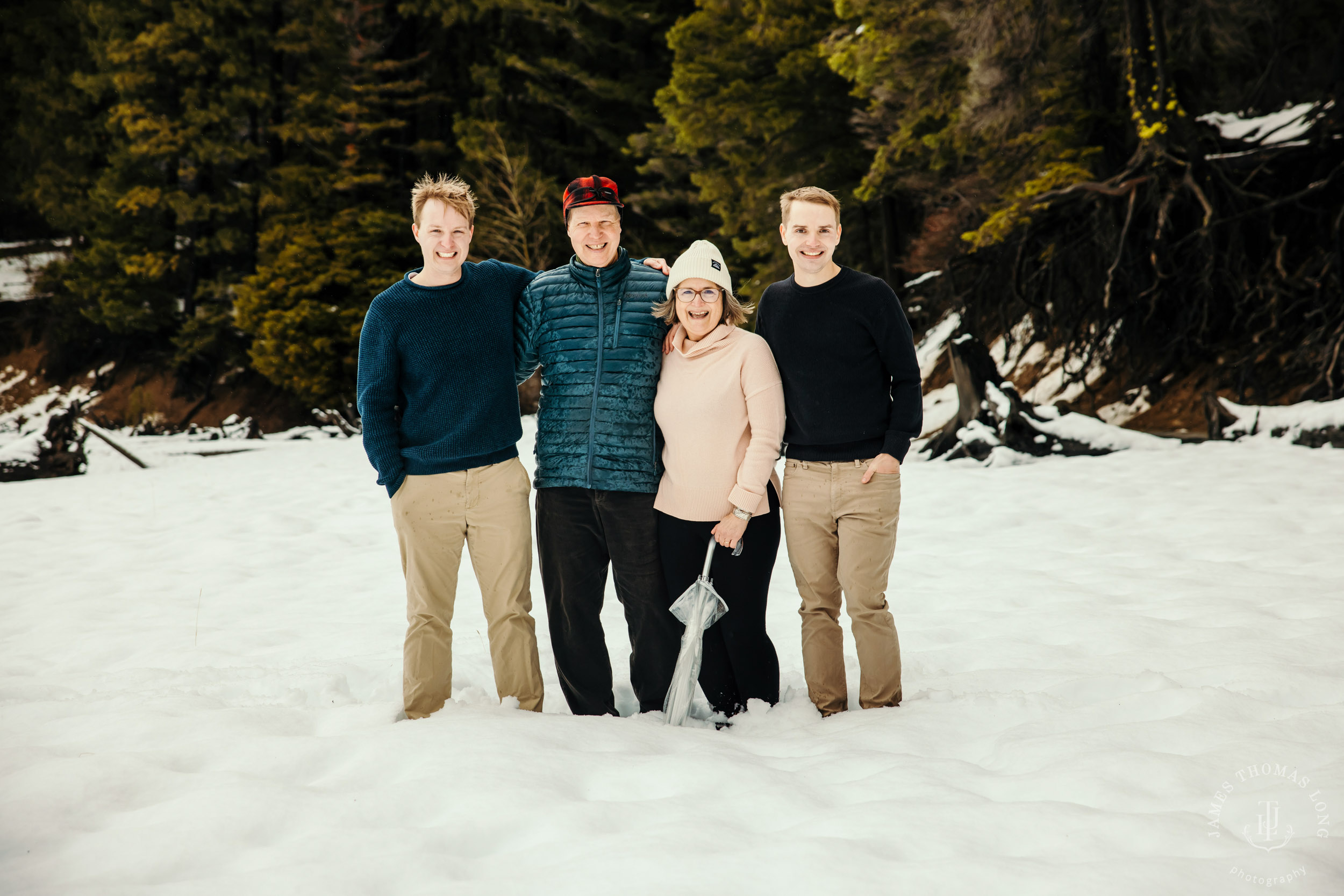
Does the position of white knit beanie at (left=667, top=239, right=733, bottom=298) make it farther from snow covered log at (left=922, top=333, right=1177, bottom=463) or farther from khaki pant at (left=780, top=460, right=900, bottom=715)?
snow covered log at (left=922, top=333, right=1177, bottom=463)

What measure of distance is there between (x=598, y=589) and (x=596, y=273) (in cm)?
106

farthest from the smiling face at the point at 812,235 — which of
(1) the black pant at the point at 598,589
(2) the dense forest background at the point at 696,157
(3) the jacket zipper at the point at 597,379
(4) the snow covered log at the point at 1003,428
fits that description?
(2) the dense forest background at the point at 696,157

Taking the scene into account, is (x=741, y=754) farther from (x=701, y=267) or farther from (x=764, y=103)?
(x=764, y=103)

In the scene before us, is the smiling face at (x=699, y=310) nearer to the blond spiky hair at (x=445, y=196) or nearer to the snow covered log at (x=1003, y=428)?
the blond spiky hair at (x=445, y=196)

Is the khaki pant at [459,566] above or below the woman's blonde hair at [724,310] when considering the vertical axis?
below

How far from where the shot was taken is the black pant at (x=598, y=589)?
2896 millimetres

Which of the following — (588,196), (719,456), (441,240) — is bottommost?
(719,456)

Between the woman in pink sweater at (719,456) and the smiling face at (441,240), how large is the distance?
2.19 feet

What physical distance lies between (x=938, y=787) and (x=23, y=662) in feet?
13.2

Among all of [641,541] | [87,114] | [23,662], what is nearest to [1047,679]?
[641,541]

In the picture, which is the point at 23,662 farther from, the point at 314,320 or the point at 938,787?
the point at 314,320

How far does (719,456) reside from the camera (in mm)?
2830

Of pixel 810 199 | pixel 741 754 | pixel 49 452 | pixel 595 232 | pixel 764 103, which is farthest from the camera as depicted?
pixel 764 103

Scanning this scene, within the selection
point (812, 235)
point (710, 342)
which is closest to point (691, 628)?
point (710, 342)
